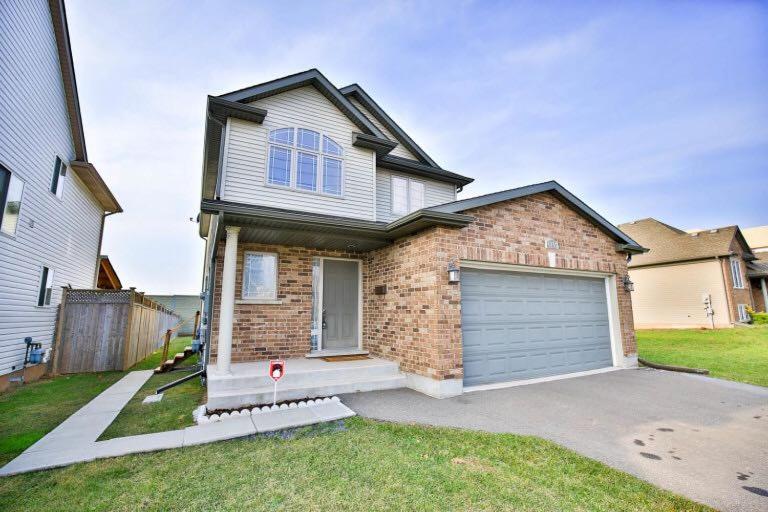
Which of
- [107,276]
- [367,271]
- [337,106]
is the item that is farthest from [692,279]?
[107,276]

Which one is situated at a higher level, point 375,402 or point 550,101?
point 550,101

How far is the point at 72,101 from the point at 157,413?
10.2 metres

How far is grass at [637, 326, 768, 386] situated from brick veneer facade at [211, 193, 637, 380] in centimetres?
210

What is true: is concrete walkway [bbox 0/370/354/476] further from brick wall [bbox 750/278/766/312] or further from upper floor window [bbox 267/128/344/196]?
brick wall [bbox 750/278/766/312]

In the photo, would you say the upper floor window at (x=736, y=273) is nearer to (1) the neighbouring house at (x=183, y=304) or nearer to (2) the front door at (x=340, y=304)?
(2) the front door at (x=340, y=304)

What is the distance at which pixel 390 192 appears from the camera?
1012 centimetres

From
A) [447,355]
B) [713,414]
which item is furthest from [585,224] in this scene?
[447,355]

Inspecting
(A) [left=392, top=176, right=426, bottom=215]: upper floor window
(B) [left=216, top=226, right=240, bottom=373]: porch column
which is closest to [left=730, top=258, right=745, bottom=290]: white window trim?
(A) [left=392, top=176, right=426, bottom=215]: upper floor window

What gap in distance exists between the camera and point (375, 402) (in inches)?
225

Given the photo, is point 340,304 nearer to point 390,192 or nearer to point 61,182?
point 390,192

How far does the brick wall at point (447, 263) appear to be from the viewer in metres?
6.25

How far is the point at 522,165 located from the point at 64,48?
76.4ft

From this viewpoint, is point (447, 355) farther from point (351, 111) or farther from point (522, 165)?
point (522, 165)

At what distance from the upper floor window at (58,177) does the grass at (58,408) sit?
5204mm
